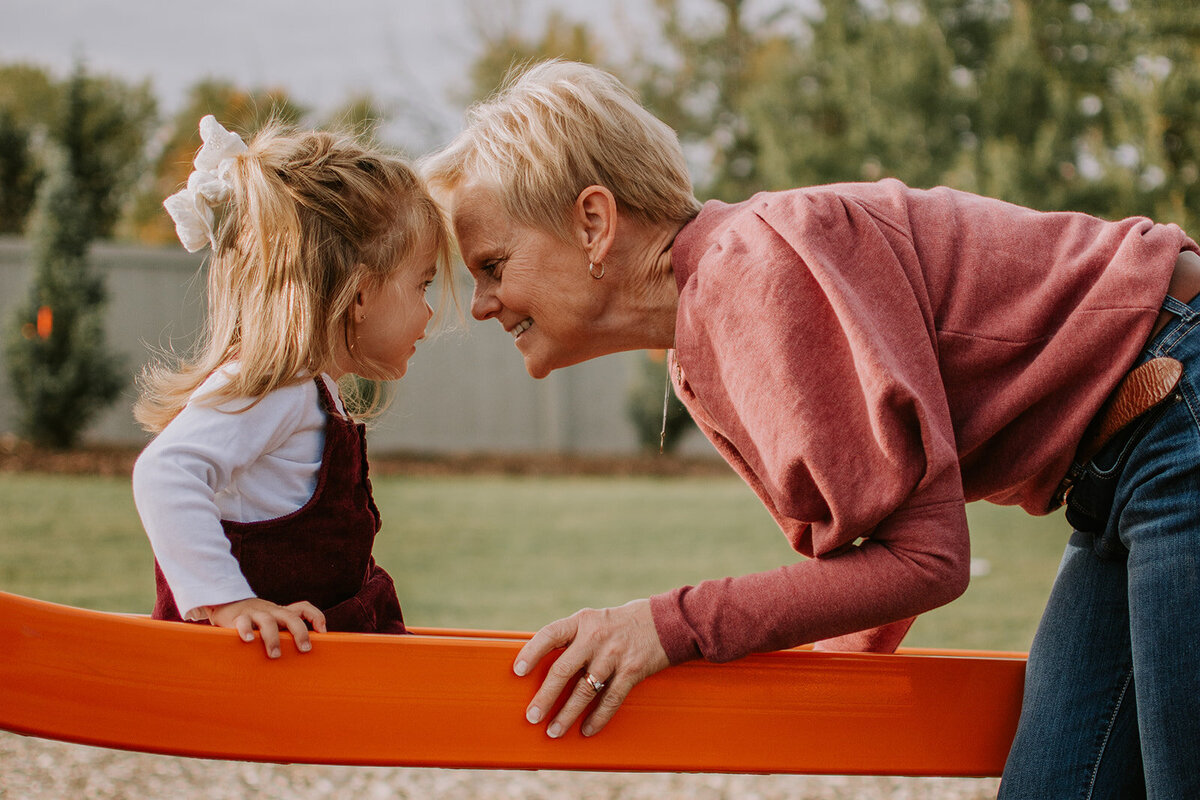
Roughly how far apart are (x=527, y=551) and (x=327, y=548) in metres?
5.84

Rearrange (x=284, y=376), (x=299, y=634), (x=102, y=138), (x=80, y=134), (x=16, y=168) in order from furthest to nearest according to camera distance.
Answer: (x=16, y=168) < (x=102, y=138) < (x=80, y=134) < (x=284, y=376) < (x=299, y=634)

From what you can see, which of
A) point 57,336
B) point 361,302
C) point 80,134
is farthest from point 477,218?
point 80,134

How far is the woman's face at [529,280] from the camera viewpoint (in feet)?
5.94

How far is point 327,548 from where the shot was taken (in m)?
1.78

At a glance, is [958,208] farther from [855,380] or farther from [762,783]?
[762,783]

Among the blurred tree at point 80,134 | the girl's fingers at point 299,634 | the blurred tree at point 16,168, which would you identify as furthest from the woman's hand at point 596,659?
the blurred tree at point 16,168

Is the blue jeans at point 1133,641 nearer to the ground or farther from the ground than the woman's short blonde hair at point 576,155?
nearer to the ground

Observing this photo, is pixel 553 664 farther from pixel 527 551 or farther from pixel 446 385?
pixel 446 385

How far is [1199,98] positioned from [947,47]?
5.53 m

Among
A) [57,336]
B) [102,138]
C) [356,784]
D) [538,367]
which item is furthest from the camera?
[102,138]

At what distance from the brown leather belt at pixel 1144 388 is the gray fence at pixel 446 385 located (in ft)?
38.7

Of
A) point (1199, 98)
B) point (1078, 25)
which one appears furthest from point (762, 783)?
point (1078, 25)

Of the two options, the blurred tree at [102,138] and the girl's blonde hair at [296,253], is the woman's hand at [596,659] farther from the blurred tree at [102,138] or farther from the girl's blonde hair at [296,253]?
the blurred tree at [102,138]

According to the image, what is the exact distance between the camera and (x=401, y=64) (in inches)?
898
